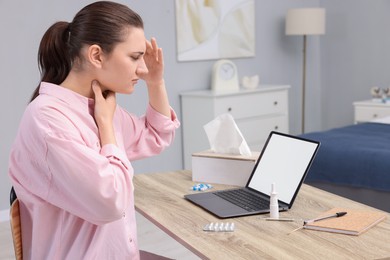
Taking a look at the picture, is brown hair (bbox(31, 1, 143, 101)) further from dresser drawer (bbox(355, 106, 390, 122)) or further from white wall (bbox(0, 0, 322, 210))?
dresser drawer (bbox(355, 106, 390, 122))

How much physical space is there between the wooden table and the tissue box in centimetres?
20

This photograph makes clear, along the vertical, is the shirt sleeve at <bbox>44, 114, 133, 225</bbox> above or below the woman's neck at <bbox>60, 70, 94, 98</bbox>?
below

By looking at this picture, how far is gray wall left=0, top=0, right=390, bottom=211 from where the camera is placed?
166 inches

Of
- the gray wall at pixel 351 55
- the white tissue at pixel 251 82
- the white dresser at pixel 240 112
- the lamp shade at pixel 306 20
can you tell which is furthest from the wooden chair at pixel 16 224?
the gray wall at pixel 351 55

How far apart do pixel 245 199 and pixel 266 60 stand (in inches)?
151

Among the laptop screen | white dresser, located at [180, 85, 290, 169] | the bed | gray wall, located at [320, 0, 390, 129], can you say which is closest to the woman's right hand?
the laptop screen

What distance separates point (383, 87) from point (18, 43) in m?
3.19

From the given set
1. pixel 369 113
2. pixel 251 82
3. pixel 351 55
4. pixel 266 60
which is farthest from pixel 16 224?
pixel 351 55

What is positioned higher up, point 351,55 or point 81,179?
point 351,55

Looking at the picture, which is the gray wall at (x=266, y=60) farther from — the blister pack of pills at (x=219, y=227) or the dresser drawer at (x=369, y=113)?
the blister pack of pills at (x=219, y=227)

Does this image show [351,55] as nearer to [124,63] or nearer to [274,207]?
[274,207]

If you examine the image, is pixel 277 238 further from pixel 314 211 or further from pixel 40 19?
pixel 40 19

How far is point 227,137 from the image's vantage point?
7.16ft

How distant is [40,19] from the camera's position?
4.30m
